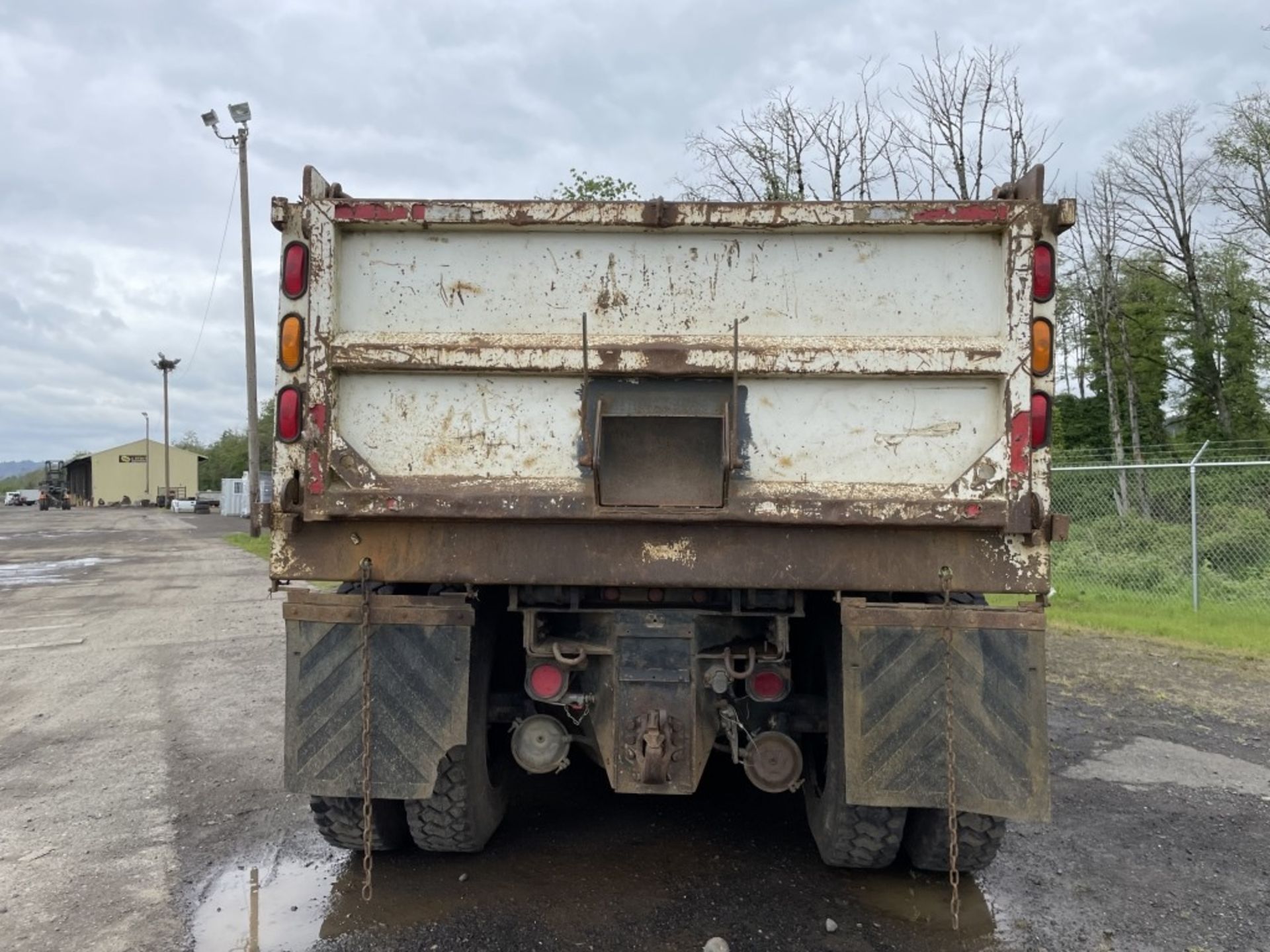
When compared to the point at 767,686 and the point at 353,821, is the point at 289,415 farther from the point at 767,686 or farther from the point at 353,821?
the point at 767,686

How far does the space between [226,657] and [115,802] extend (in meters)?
3.92

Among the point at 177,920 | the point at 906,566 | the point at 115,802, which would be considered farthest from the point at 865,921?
the point at 115,802

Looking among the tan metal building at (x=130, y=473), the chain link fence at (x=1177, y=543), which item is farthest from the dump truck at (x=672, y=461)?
the tan metal building at (x=130, y=473)

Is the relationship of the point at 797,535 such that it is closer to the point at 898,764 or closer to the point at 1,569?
the point at 898,764

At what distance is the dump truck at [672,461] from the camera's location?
3061 millimetres

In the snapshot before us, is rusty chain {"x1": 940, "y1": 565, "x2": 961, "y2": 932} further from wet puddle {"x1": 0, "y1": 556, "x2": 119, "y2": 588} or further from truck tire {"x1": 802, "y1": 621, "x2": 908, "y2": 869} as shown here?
wet puddle {"x1": 0, "y1": 556, "x2": 119, "y2": 588}

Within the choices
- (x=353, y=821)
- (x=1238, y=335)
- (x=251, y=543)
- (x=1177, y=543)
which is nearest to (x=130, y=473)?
(x=251, y=543)

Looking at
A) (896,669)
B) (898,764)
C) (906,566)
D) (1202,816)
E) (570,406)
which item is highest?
(570,406)

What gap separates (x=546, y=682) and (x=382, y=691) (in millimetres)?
591

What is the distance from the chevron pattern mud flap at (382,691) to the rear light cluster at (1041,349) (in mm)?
2040

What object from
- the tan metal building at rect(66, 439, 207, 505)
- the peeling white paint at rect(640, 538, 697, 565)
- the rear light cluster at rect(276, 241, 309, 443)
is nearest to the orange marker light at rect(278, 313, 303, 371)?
the rear light cluster at rect(276, 241, 309, 443)

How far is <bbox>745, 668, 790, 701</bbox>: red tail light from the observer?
338cm

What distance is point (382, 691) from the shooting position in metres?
3.21

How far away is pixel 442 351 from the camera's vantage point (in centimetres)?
318
